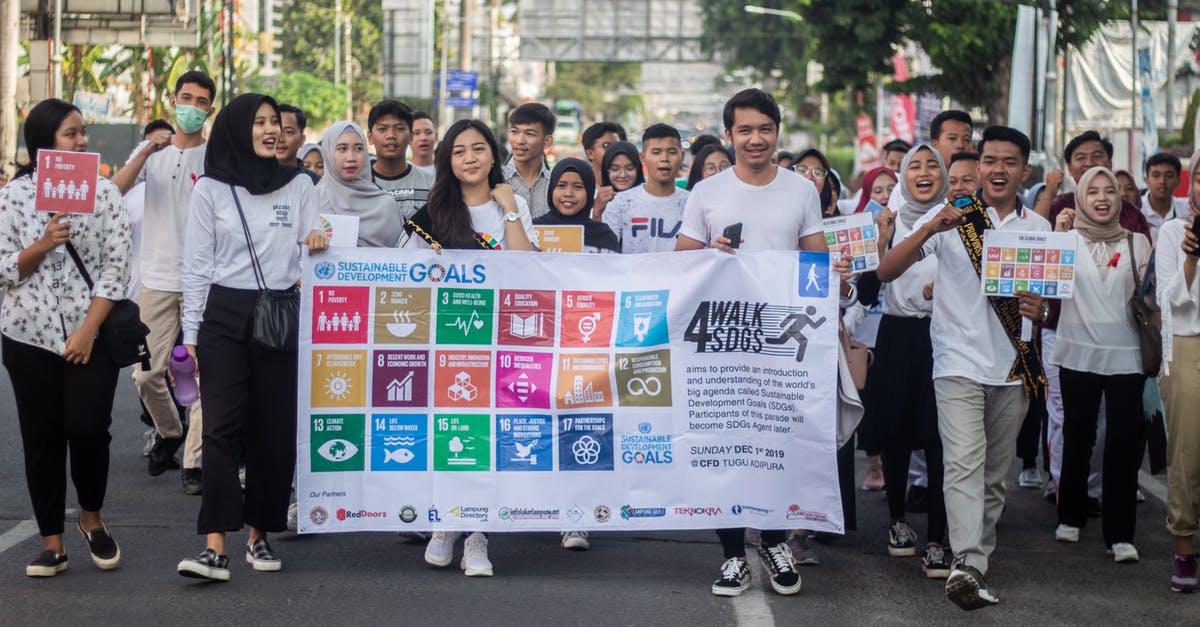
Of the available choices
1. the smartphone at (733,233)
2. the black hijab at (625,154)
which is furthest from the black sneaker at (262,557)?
the black hijab at (625,154)

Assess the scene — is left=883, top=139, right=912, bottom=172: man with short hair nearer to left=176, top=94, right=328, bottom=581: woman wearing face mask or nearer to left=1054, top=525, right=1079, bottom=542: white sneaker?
left=1054, top=525, right=1079, bottom=542: white sneaker

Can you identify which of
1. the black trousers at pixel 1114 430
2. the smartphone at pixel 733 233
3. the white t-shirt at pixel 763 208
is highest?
the white t-shirt at pixel 763 208

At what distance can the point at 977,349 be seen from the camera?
6641 mm

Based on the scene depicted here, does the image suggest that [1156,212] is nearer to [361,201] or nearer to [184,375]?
[361,201]

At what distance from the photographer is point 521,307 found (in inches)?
264

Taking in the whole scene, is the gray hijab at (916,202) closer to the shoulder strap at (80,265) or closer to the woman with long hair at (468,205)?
the woman with long hair at (468,205)

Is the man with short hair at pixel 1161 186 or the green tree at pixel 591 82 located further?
the green tree at pixel 591 82

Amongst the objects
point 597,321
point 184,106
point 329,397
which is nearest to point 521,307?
point 597,321

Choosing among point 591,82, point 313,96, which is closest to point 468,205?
point 313,96

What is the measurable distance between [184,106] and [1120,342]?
4.81m

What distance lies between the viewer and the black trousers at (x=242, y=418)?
6445 millimetres

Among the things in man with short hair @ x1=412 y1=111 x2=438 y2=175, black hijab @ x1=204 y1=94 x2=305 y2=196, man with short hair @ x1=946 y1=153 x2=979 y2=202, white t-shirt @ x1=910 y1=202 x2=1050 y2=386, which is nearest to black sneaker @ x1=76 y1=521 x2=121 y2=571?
black hijab @ x1=204 y1=94 x2=305 y2=196

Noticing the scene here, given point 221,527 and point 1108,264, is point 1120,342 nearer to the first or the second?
point 1108,264

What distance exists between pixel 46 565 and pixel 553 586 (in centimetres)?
207
